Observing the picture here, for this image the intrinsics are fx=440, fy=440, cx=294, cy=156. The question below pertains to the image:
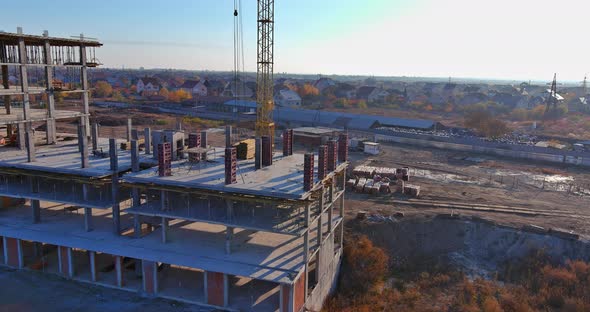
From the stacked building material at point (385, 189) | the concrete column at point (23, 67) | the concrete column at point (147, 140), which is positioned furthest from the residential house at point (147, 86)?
the concrete column at point (147, 140)

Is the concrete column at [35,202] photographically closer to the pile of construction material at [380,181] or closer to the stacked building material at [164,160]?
the stacked building material at [164,160]

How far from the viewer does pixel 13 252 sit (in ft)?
85.6

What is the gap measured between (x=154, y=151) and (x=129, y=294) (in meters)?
9.29

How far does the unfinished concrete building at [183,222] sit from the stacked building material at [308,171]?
0.17 feet

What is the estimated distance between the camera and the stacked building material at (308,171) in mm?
21969

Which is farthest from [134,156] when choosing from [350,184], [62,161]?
[350,184]

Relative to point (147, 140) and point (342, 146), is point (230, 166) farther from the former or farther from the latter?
point (147, 140)

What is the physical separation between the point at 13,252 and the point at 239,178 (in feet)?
47.5

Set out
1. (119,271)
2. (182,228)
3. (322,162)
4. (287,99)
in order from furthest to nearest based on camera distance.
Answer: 1. (287,99)
2. (182,228)
3. (322,162)
4. (119,271)

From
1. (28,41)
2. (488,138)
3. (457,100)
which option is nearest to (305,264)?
(28,41)

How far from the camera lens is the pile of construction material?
1709 inches

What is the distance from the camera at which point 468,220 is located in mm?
35531

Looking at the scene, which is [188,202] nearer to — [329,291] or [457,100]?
[329,291]

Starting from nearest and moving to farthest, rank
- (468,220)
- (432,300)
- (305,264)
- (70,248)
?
(305,264) < (70,248) < (432,300) < (468,220)
